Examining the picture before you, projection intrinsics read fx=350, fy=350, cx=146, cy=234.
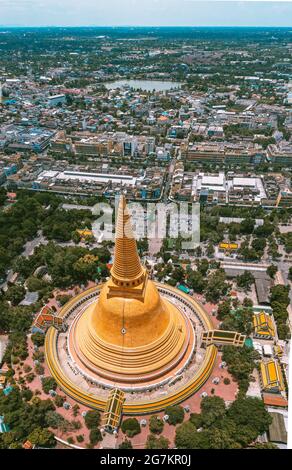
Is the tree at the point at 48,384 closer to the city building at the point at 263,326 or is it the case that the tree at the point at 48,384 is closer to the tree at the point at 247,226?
the city building at the point at 263,326

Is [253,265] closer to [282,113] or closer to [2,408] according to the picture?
[2,408]

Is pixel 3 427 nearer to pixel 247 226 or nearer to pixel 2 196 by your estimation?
pixel 247 226

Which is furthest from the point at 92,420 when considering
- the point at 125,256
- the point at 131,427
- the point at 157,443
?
the point at 125,256

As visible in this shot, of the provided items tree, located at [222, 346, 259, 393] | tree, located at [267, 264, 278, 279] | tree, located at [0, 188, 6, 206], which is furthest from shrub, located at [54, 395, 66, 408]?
tree, located at [0, 188, 6, 206]

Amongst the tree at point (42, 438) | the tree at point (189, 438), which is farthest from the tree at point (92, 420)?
the tree at point (189, 438)

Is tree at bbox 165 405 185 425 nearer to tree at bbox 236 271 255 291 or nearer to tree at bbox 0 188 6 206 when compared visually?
tree at bbox 236 271 255 291

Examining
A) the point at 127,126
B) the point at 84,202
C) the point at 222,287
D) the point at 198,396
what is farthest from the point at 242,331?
the point at 127,126
